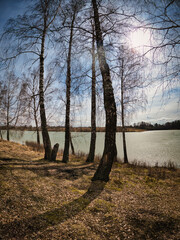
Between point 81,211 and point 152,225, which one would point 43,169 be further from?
point 152,225

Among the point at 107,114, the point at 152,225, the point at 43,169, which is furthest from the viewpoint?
the point at 43,169

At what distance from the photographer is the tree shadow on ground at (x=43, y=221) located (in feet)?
5.74

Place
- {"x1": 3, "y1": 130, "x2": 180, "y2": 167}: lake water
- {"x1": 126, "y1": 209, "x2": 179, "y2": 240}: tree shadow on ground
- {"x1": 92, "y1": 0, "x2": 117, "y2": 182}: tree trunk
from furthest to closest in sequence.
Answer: {"x1": 3, "y1": 130, "x2": 180, "y2": 167}: lake water
{"x1": 92, "y1": 0, "x2": 117, "y2": 182}: tree trunk
{"x1": 126, "y1": 209, "x2": 179, "y2": 240}: tree shadow on ground

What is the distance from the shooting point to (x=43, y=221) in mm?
2094

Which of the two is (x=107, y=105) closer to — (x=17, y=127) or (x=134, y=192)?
(x=134, y=192)

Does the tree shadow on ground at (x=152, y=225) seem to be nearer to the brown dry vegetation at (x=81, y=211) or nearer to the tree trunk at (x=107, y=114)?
the brown dry vegetation at (x=81, y=211)

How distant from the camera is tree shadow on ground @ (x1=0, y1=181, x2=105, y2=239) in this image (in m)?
1.75

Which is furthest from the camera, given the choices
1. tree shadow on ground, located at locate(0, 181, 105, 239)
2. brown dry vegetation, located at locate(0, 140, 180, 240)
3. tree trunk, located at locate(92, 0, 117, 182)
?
tree trunk, located at locate(92, 0, 117, 182)

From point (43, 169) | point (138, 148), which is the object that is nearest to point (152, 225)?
point (43, 169)

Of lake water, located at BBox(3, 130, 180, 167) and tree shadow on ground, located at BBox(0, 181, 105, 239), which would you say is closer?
tree shadow on ground, located at BBox(0, 181, 105, 239)

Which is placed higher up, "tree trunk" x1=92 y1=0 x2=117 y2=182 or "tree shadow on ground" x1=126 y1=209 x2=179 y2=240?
"tree trunk" x1=92 y1=0 x2=117 y2=182

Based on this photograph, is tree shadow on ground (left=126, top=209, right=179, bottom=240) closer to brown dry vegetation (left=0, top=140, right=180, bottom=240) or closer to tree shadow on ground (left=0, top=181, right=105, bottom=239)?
brown dry vegetation (left=0, top=140, right=180, bottom=240)

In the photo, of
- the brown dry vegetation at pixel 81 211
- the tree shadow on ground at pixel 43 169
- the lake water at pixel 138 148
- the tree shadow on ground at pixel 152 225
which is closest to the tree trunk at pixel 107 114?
the brown dry vegetation at pixel 81 211

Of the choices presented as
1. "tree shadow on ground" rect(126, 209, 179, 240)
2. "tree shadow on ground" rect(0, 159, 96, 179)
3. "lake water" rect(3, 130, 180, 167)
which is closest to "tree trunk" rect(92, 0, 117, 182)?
"tree shadow on ground" rect(0, 159, 96, 179)
